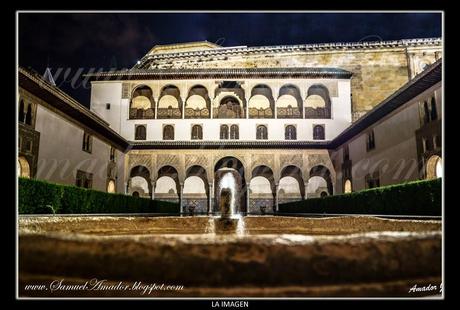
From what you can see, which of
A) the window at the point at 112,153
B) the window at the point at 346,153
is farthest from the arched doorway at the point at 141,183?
Result: the window at the point at 346,153

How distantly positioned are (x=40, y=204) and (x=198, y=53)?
22858mm

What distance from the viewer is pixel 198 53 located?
30578 mm

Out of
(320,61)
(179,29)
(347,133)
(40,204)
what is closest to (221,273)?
(179,29)

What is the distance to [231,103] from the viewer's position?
2731 centimetres

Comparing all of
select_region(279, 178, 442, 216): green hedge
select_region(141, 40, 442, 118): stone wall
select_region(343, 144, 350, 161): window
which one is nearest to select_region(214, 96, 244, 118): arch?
select_region(141, 40, 442, 118): stone wall

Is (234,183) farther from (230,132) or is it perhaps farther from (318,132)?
(318,132)

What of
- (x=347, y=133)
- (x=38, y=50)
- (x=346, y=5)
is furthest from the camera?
(x=347, y=133)

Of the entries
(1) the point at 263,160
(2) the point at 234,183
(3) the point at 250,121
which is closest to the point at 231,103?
(3) the point at 250,121

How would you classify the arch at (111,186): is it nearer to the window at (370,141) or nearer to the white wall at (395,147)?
the white wall at (395,147)

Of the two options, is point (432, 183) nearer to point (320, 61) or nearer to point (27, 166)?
point (27, 166)

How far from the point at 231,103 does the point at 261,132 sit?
11.2 feet

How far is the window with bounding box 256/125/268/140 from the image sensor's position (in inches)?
1015

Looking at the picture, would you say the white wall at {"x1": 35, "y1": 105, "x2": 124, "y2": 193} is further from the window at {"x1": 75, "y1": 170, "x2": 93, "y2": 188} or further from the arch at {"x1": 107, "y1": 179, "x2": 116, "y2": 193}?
the arch at {"x1": 107, "y1": 179, "x2": 116, "y2": 193}

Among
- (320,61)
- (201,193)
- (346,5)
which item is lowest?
(201,193)
